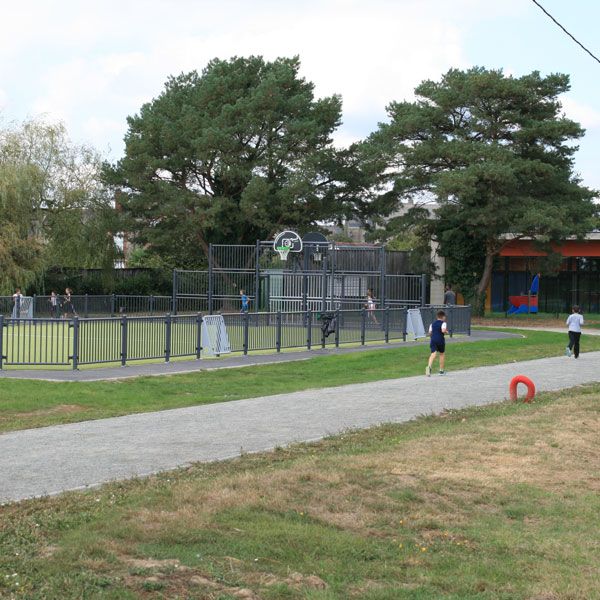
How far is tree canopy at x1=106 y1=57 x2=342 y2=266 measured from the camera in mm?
51031

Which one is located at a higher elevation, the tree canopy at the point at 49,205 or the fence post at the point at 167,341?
the tree canopy at the point at 49,205

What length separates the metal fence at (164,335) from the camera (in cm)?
2117

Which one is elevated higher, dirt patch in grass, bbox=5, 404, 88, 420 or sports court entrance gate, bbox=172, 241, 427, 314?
sports court entrance gate, bbox=172, 241, 427, 314

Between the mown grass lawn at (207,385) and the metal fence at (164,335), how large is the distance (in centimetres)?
213

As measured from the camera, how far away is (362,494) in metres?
8.58

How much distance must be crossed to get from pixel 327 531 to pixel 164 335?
16.2m

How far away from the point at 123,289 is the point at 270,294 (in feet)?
71.0

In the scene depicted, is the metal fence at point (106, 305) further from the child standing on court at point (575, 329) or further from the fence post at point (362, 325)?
the child standing on court at point (575, 329)

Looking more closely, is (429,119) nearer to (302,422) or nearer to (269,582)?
(302,422)

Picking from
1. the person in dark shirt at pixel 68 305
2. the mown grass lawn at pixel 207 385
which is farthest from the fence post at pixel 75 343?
the person in dark shirt at pixel 68 305

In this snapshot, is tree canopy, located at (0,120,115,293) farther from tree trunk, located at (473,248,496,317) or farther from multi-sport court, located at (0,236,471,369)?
tree trunk, located at (473,248,496,317)

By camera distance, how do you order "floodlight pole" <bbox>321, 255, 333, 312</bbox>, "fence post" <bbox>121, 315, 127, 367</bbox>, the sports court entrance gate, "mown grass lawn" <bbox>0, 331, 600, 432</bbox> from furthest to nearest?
1. the sports court entrance gate
2. "floodlight pole" <bbox>321, 255, 333, 312</bbox>
3. "fence post" <bbox>121, 315, 127, 367</bbox>
4. "mown grass lawn" <bbox>0, 331, 600, 432</bbox>

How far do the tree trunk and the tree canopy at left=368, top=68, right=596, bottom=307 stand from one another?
61mm

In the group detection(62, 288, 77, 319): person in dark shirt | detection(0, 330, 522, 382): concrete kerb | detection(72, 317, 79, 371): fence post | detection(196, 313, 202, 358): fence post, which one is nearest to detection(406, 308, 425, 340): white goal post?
detection(0, 330, 522, 382): concrete kerb
